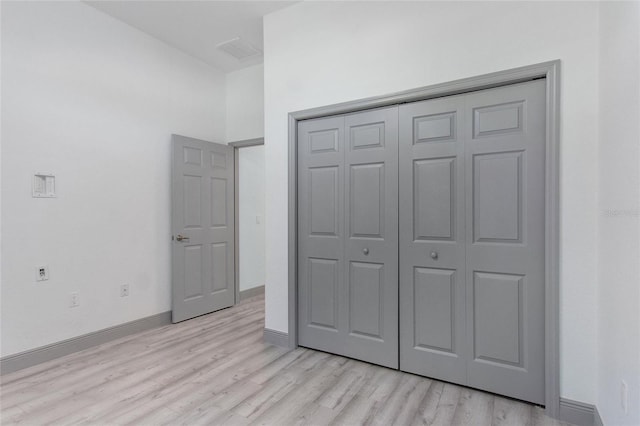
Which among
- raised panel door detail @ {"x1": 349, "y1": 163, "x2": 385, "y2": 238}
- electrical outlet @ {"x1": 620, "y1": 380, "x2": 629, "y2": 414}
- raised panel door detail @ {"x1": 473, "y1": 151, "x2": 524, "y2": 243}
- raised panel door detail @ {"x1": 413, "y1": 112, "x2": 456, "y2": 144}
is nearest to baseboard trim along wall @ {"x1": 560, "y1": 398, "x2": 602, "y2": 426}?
electrical outlet @ {"x1": 620, "y1": 380, "x2": 629, "y2": 414}

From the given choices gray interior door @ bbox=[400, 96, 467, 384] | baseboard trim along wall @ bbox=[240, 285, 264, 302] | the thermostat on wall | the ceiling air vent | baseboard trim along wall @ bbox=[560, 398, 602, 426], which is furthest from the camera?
baseboard trim along wall @ bbox=[240, 285, 264, 302]

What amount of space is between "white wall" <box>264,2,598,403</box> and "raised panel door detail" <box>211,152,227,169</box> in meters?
1.29

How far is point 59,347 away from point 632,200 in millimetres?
3920

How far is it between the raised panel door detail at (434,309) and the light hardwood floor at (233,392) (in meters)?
0.28

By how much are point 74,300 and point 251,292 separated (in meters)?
2.28

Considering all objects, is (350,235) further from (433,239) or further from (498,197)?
(498,197)

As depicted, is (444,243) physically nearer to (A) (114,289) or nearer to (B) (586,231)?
(B) (586,231)

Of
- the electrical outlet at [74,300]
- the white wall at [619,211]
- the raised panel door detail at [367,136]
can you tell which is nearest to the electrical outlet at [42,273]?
the electrical outlet at [74,300]

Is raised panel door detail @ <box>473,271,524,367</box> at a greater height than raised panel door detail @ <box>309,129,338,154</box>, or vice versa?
raised panel door detail @ <box>309,129,338,154</box>

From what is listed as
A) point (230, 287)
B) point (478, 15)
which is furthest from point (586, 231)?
point (230, 287)

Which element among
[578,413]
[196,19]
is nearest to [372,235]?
[578,413]

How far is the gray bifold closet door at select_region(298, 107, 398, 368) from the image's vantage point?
259 centimetres

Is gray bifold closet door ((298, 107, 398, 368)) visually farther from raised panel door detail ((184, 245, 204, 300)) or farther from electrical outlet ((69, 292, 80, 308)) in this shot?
electrical outlet ((69, 292, 80, 308))

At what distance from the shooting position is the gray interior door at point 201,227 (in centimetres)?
377
